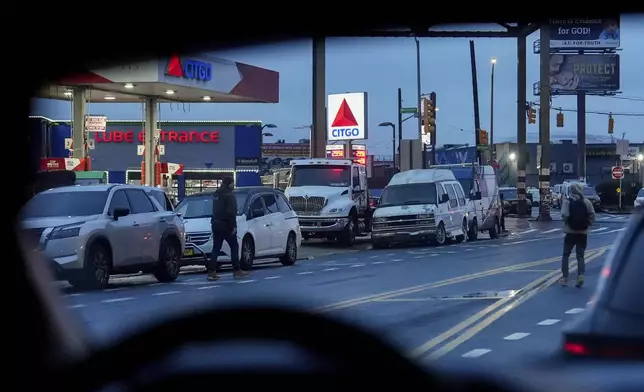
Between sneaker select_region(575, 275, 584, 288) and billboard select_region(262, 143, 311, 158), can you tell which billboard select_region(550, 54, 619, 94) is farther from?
A: sneaker select_region(575, 275, 584, 288)

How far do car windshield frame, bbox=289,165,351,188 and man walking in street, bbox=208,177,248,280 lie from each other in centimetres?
1140

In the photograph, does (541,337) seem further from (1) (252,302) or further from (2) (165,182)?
(2) (165,182)

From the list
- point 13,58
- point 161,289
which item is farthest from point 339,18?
point 161,289

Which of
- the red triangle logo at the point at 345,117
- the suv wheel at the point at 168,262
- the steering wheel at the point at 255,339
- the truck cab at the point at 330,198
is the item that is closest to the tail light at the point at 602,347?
the steering wheel at the point at 255,339

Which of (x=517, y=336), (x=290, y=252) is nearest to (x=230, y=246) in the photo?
(x=290, y=252)

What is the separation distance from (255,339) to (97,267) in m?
11.6

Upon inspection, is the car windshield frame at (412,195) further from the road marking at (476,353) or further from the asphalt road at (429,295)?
the road marking at (476,353)

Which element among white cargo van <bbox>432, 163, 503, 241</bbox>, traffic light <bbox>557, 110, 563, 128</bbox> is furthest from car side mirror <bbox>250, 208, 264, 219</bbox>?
traffic light <bbox>557, 110, 563, 128</bbox>

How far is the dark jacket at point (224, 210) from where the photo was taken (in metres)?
16.3

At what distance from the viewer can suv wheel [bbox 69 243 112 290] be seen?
12.3 metres

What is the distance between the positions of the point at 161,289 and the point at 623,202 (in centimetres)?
713

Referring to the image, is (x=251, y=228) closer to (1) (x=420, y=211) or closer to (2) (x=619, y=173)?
(2) (x=619, y=173)

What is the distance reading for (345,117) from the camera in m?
43.7

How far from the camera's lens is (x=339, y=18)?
4527 mm
